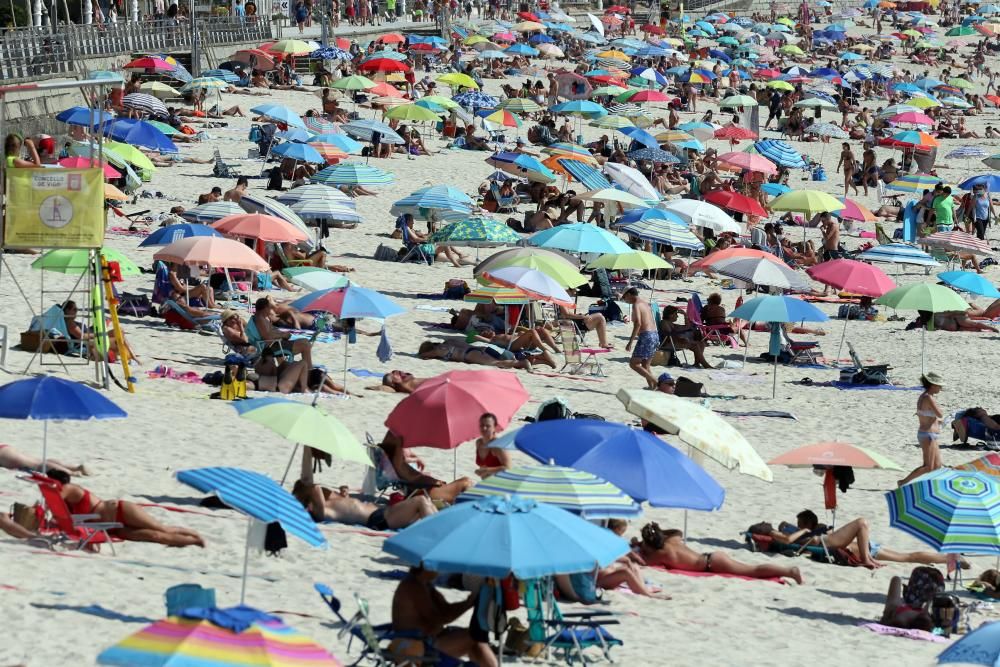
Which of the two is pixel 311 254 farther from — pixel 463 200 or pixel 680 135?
pixel 680 135

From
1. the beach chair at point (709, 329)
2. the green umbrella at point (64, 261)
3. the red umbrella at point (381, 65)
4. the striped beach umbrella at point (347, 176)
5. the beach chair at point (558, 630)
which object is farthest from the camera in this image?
the red umbrella at point (381, 65)

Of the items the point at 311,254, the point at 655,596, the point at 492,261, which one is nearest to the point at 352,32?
the point at 311,254

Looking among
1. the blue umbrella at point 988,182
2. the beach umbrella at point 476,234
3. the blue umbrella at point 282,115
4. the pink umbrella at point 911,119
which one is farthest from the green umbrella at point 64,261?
the pink umbrella at point 911,119

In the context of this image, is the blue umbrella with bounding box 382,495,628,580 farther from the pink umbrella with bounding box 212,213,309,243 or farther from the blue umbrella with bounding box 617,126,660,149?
the blue umbrella with bounding box 617,126,660,149

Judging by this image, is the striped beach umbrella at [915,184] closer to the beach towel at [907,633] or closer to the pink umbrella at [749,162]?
the pink umbrella at [749,162]

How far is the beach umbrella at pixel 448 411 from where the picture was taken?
11328mm

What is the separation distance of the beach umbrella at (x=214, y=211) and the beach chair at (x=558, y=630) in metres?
11.7

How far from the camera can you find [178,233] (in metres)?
18.4

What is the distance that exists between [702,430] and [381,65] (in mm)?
28947

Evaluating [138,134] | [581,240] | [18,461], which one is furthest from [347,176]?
[18,461]

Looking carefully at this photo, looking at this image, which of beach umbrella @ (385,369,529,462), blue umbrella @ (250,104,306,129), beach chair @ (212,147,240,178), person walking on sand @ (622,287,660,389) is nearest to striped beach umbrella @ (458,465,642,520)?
beach umbrella @ (385,369,529,462)

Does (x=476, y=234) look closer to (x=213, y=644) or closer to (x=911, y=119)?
(x=213, y=644)

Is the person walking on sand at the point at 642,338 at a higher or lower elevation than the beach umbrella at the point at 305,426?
lower

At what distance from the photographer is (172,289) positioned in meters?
17.6
